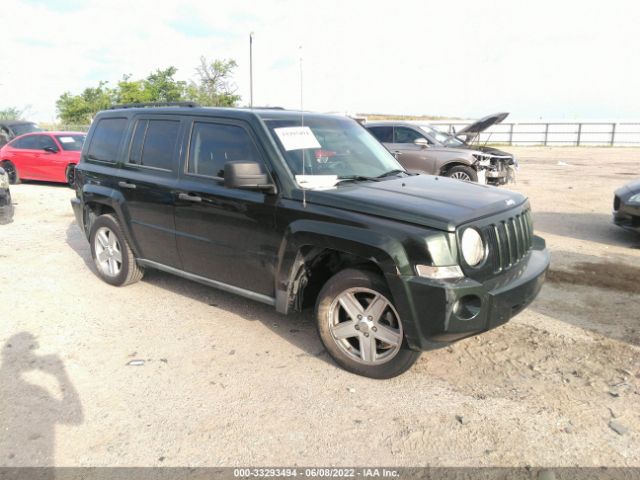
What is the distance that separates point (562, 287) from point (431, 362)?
2.37 meters

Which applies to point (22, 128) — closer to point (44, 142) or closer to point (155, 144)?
point (44, 142)

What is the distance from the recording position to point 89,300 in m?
5.20

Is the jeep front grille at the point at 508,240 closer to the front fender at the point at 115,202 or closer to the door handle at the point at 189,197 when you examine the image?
the door handle at the point at 189,197

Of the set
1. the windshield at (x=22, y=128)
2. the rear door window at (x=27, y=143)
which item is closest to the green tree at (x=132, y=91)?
the windshield at (x=22, y=128)

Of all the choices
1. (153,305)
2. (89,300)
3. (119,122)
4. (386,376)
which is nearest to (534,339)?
(386,376)

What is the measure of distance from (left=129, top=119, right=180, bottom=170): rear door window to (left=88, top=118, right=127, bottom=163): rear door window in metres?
0.32

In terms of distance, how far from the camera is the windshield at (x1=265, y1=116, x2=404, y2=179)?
4035 mm

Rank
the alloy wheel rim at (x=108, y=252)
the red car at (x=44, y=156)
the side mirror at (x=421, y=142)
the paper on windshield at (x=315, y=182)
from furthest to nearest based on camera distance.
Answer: the red car at (x=44, y=156) < the side mirror at (x=421, y=142) < the alloy wheel rim at (x=108, y=252) < the paper on windshield at (x=315, y=182)

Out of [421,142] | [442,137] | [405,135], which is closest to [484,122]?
[442,137]

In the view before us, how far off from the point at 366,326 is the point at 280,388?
729 millimetres

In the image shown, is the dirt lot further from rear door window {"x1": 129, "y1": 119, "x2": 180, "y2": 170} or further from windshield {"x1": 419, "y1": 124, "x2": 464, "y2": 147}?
windshield {"x1": 419, "y1": 124, "x2": 464, "y2": 147}

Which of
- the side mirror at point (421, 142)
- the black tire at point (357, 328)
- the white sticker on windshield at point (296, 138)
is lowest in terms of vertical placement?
the black tire at point (357, 328)

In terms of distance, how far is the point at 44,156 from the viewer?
13469 millimetres

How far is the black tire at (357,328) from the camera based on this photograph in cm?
339
